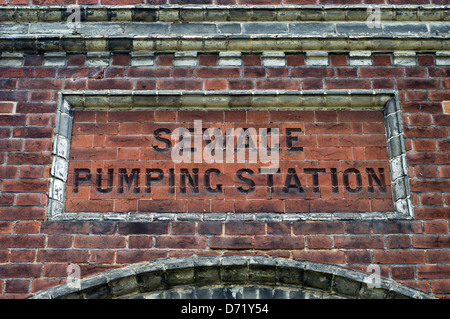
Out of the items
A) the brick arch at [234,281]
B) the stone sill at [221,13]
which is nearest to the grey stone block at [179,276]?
the brick arch at [234,281]

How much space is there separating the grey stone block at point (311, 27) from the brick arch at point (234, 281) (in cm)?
186

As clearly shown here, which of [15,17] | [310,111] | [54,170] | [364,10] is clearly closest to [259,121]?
[310,111]

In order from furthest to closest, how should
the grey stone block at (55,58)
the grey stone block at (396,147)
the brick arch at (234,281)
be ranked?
the grey stone block at (55,58) → the grey stone block at (396,147) → the brick arch at (234,281)

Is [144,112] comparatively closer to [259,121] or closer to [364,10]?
[259,121]

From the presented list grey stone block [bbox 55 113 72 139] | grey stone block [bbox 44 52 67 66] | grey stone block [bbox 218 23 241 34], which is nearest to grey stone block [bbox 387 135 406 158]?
grey stone block [bbox 218 23 241 34]

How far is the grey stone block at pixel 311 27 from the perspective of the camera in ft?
15.0

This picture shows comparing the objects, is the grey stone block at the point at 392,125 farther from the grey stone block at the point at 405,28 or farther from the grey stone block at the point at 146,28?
the grey stone block at the point at 146,28

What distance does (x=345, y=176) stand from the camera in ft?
13.8

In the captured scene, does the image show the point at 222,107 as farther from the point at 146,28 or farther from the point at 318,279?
the point at 318,279

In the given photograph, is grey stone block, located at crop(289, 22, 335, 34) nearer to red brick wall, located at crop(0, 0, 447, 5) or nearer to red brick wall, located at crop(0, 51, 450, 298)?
red brick wall, located at crop(0, 0, 447, 5)

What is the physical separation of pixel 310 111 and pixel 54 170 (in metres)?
1.97

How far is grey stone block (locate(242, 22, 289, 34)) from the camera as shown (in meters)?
4.56
